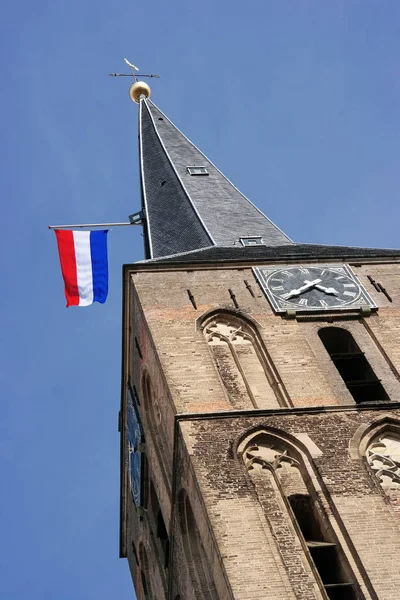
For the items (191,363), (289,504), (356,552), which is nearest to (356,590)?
(356,552)

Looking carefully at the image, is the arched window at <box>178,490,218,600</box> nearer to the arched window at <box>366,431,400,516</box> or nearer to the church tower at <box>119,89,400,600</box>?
the church tower at <box>119,89,400,600</box>

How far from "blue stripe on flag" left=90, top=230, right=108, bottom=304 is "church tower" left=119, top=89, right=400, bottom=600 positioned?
1.39 metres

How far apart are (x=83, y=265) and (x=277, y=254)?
4147 mm

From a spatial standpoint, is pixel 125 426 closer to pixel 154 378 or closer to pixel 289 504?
pixel 154 378

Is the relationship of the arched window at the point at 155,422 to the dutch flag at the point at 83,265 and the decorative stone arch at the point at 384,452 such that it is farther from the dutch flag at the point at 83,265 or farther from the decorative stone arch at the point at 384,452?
the decorative stone arch at the point at 384,452

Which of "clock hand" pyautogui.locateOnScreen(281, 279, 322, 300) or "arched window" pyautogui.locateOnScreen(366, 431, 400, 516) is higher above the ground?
"clock hand" pyautogui.locateOnScreen(281, 279, 322, 300)

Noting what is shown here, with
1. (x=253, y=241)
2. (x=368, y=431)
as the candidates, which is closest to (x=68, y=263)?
(x=253, y=241)

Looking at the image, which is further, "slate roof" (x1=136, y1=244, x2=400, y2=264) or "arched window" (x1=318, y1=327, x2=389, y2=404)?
"slate roof" (x1=136, y1=244, x2=400, y2=264)

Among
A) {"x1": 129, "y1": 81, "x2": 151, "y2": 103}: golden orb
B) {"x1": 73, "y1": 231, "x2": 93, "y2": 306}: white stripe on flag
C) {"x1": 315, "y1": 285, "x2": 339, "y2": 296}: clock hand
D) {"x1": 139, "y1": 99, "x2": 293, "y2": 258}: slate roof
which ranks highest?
{"x1": 129, "y1": 81, "x2": 151, "y2": 103}: golden orb

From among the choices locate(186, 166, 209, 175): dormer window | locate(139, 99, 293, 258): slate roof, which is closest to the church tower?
locate(139, 99, 293, 258): slate roof

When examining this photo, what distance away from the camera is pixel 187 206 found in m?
25.4

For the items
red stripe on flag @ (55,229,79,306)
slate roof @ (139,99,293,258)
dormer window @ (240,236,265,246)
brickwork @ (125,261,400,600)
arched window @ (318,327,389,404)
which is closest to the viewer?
brickwork @ (125,261,400,600)

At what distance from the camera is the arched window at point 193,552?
14.7 m

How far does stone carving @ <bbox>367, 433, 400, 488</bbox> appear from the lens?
14.2 metres
